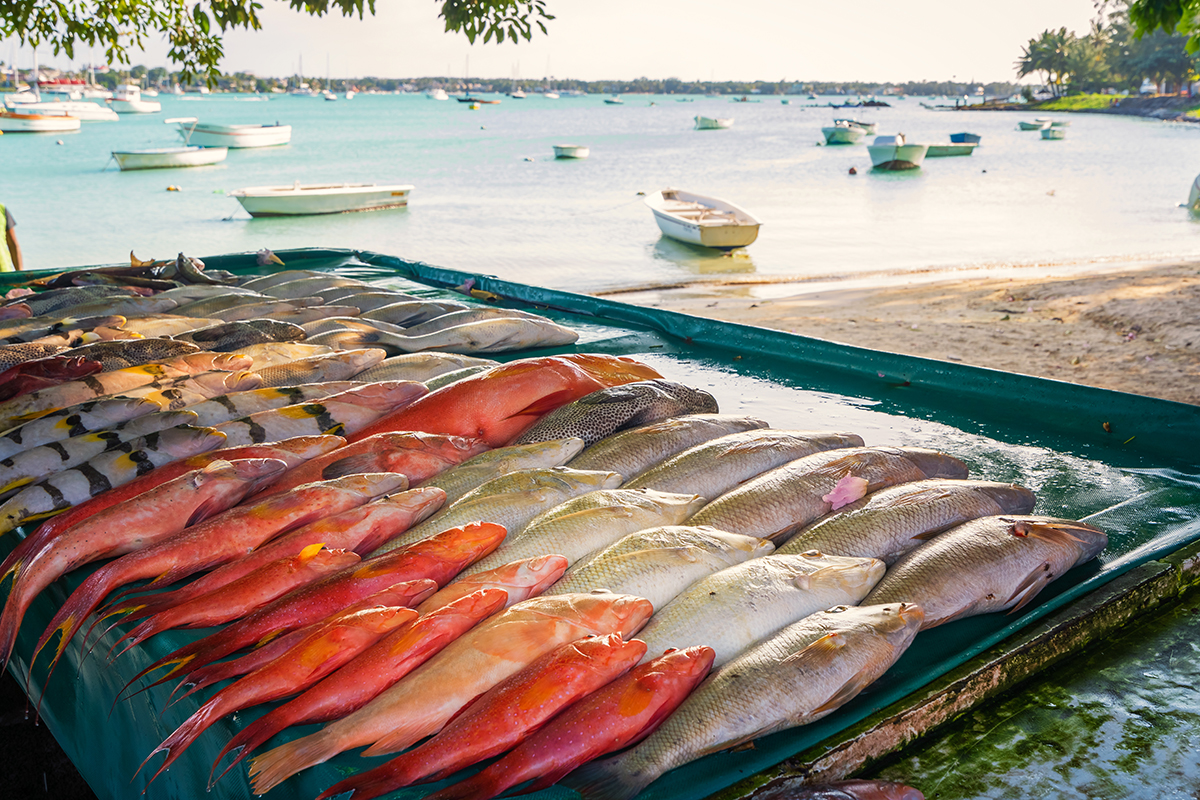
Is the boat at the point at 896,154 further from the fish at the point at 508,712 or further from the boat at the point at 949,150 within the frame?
the fish at the point at 508,712

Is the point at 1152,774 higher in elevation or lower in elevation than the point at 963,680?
lower

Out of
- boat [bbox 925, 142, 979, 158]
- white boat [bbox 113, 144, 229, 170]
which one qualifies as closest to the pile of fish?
white boat [bbox 113, 144, 229, 170]

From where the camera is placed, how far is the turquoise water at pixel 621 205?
2384 centimetres

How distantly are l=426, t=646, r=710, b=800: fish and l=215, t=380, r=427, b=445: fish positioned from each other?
2.06 m

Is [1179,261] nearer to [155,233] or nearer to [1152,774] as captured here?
[1152,774]

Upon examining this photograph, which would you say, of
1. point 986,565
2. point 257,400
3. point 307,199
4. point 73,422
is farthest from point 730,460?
point 307,199

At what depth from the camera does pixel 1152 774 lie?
1965 mm

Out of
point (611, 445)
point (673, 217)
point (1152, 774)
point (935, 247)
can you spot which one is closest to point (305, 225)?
point (673, 217)

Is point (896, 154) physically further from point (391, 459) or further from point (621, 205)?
point (391, 459)

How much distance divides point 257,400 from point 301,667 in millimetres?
2078

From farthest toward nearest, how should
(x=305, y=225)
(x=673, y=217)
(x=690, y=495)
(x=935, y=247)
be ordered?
1. (x=305, y=225)
2. (x=935, y=247)
3. (x=673, y=217)
4. (x=690, y=495)

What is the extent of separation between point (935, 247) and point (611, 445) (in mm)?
24505

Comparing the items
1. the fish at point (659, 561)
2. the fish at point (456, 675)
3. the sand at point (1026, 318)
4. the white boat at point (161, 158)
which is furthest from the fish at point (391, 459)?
the white boat at point (161, 158)

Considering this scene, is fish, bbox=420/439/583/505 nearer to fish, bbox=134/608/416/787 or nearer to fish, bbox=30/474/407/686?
fish, bbox=30/474/407/686
